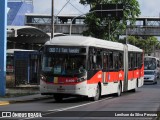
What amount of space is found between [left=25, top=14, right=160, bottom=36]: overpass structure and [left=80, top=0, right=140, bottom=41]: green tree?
41730mm

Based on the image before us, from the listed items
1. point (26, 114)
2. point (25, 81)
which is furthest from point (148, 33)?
point (26, 114)

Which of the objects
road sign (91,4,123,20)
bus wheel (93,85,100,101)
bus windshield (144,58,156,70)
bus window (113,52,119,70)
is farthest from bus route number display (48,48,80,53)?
bus windshield (144,58,156,70)

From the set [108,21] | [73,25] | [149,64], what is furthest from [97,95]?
[73,25]

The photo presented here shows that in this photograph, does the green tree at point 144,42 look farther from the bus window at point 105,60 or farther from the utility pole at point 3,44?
the utility pole at point 3,44

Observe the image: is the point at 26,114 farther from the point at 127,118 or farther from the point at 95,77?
the point at 95,77

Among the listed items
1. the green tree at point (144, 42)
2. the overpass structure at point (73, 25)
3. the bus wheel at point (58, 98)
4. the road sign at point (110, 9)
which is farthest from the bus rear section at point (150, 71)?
the green tree at point (144, 42)

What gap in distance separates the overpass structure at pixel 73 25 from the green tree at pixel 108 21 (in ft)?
137

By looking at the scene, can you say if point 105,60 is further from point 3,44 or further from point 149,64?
point 149,64

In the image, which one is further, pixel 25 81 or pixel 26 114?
pixel 25 81

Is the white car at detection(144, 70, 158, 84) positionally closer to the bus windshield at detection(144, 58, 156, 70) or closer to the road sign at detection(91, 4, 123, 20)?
the bus windshield at detection(144, 58, 156, 70)

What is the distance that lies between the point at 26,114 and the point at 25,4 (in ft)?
318

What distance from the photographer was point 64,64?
21.9 m

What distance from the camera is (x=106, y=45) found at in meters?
25.5

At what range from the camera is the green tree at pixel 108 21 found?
48.4 m
